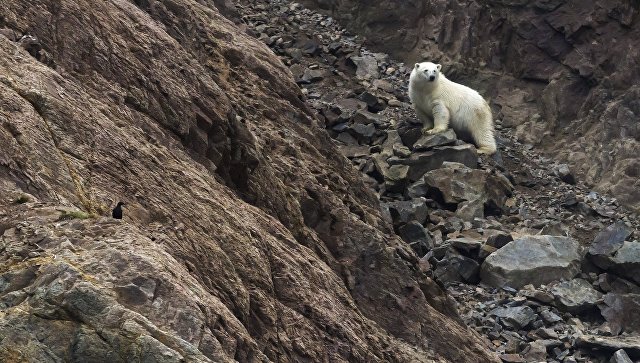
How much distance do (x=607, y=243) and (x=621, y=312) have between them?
2.38 meters

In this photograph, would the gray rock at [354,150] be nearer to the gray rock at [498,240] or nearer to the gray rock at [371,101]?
the gray rock at [371,101]

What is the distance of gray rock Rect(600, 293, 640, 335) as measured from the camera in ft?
58.7

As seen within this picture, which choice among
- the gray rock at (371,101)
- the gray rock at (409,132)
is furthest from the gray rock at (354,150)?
the gray rock at (371,101)

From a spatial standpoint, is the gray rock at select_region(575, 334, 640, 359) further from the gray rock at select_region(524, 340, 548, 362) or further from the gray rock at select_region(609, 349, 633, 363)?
the gray rock at select_region(524, 340, 548, 362)

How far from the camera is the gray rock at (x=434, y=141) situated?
23000 millimetres

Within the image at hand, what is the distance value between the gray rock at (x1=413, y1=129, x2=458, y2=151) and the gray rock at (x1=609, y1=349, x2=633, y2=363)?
305 inches

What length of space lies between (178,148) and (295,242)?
4.13 feet

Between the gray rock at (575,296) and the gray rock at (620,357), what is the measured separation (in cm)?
206

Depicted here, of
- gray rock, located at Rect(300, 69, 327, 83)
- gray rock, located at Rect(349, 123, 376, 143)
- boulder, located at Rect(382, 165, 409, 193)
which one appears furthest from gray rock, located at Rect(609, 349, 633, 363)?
gray rock, located at Rect(300, 69, 327, 83)

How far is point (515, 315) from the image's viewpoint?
17.5 meters

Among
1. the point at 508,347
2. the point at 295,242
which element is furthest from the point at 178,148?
the point at 508,347

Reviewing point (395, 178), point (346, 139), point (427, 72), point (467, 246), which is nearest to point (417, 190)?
point (395, 178)

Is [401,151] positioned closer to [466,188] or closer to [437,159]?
[437,159]

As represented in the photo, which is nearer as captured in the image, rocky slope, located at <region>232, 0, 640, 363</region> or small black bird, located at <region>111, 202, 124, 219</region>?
small black bird, located at <region>111, 202, 124, 219</region>
